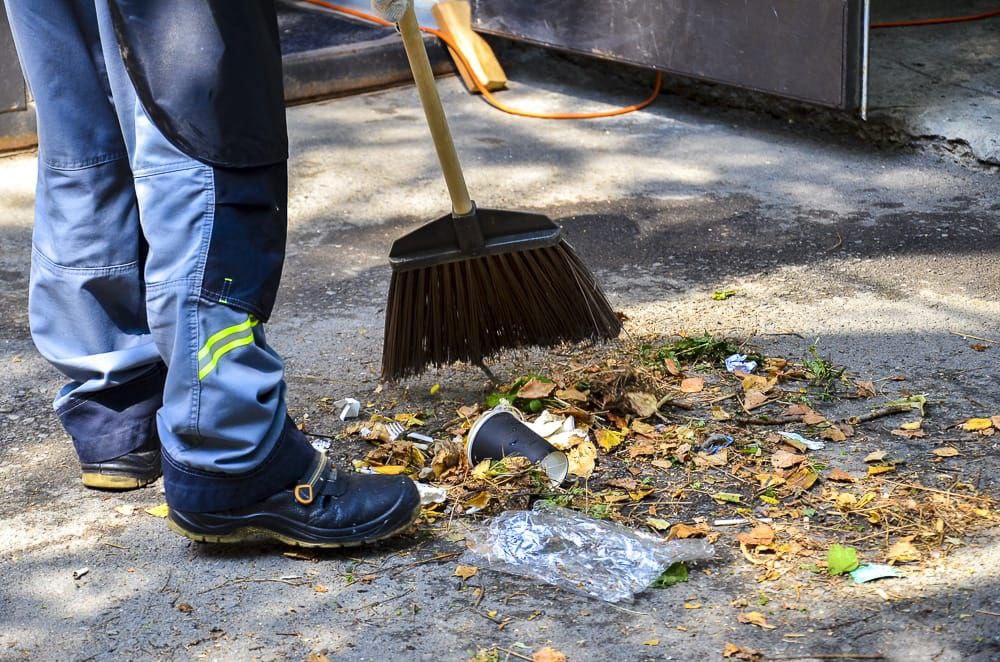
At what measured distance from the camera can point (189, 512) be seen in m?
1.93

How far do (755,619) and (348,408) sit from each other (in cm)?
111

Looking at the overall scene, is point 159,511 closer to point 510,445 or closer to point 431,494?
point 431,494

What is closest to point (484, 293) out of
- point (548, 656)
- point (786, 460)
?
point (786, 460)

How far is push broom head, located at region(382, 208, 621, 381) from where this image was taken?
2.45 metres

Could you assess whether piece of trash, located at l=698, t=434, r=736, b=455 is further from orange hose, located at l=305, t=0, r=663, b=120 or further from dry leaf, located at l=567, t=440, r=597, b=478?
orange hose, located at l=305, t=0, r=663, b=120

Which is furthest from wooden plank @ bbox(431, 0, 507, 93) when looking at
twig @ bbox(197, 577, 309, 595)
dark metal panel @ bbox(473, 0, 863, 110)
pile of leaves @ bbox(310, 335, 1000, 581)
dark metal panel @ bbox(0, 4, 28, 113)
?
twig @ bbox(197, 577, 309, 595)

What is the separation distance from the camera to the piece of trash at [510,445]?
2.17 m

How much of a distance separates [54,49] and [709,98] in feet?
10.8

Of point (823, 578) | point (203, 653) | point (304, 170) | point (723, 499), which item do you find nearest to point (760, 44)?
point (304, 170)

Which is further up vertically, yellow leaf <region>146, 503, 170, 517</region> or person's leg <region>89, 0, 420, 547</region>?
person's leg <region>89, 0, 420, 547</region>

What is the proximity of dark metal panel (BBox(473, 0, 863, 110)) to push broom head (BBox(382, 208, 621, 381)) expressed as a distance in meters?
1.91

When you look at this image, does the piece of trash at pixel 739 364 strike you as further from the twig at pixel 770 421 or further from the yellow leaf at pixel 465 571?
the yellow leaf at pixel 465 571

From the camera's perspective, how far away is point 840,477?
6.98 ft

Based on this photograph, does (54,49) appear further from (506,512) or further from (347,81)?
(347,81)
